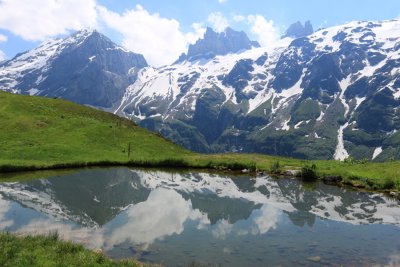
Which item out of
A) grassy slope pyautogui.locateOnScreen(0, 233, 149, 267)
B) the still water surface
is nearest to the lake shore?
the still water surface

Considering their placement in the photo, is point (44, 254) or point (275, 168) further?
point (275, 168)

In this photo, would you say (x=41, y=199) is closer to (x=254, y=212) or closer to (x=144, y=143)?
(x=254, y=212)

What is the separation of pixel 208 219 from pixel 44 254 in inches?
768

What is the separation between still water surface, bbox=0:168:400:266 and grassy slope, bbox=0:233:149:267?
3494 millimetres

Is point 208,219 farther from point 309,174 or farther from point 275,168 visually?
point 275,168

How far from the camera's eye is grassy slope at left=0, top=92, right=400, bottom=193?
66375mm

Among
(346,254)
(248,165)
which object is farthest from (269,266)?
(248,165)

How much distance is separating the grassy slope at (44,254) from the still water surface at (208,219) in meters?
3.49

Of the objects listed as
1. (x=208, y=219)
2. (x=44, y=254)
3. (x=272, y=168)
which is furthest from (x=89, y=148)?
(x=44, y=254)

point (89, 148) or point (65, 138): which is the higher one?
point (65, 138)

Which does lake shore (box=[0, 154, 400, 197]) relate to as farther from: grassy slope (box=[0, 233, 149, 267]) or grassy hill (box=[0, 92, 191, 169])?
grassy slope (box=[0, 233, 149, 267])

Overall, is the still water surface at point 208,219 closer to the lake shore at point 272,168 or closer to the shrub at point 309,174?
the lake shore at point 272,168

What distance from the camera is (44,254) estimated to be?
24203mm

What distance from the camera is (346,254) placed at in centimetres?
3128
